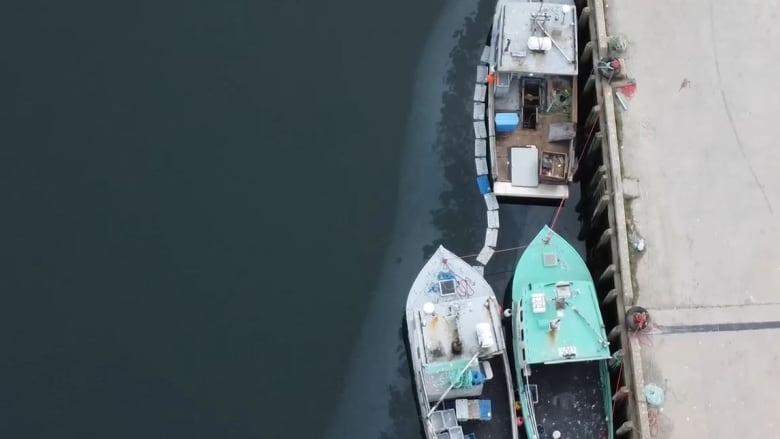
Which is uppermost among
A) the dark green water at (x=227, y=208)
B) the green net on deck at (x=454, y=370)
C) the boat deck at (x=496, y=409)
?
the dark green water at (x=227, y=208)

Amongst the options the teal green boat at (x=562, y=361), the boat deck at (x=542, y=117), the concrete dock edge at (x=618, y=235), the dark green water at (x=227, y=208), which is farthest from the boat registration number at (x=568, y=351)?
the boat deck at (x=542, y=117)

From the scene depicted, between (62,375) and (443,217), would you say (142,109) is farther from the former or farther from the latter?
(443,217)

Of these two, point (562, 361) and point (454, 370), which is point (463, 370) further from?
point (562, 361)

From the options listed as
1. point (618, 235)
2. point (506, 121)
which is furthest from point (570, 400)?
point (506, 121)

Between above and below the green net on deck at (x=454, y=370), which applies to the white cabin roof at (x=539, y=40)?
above

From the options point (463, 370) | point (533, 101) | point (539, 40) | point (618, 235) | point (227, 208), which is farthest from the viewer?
point (533, 101)

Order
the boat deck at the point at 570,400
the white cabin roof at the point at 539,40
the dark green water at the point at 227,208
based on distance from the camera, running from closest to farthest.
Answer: the boat deck at the point at 570,400 → the dark green water at the point at 227,208 → the white cabin roof at the point at 539,40

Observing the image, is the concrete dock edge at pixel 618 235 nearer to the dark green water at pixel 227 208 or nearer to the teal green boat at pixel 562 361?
the teal green boat at pixel 562 361
